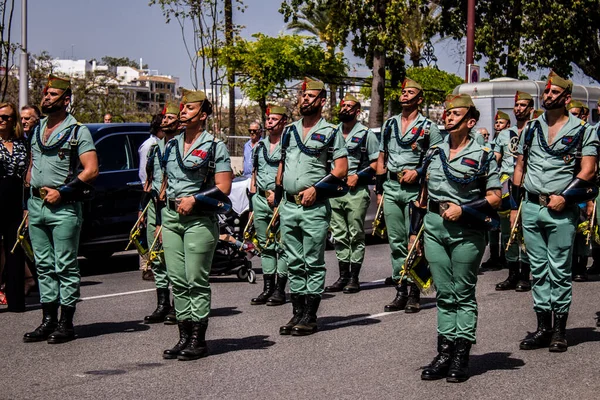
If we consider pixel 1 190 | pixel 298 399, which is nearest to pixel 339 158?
pixel 298 399

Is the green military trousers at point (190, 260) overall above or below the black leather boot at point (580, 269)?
above

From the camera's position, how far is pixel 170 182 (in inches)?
324

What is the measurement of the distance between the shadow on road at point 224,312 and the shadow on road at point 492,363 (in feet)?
9.97

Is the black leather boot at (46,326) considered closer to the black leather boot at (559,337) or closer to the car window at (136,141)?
the black leather boot at (559,337)

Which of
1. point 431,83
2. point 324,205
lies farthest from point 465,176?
point 431,83

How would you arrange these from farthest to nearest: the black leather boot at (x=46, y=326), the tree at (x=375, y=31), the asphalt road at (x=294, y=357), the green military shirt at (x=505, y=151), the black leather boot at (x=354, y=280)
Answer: the tree at (x=375, y=31) → the green military shirt at (x=505, y=151) → the black leather boot at (x=354, y=280) → the black leather boot at (x=46, y=326) → the asphalt road at (x=294, y=357)

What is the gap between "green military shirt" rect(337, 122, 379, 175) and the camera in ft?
37.6

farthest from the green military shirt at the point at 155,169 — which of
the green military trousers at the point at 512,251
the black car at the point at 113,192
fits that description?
the green military trousers at the point at 512,251

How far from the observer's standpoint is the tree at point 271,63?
36.3 m

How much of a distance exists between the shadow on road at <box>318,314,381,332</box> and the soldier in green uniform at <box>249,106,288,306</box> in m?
1.07

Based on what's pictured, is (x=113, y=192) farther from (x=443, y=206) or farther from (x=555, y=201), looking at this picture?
(x=443, y=206)

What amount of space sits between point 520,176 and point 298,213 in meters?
1.98

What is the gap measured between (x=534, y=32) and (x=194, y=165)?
83.8 feet

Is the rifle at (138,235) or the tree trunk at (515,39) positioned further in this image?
the tree trunk at (515,39)
